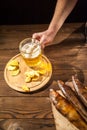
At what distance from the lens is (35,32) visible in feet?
4.72

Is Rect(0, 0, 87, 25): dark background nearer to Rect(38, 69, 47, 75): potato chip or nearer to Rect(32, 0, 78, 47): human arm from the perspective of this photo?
Rect(32, 0, 78, 47): human arm

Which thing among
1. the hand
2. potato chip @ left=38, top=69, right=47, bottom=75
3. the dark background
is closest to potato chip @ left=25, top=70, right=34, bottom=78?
potato chip @ left=38, top=69, right=47, bottom=75

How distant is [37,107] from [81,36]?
50 centimetres

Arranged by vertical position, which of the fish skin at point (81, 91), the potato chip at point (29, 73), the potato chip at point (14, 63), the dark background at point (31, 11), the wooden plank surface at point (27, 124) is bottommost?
the wooden plank surface at point (27, 124)

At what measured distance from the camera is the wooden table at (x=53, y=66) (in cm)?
110

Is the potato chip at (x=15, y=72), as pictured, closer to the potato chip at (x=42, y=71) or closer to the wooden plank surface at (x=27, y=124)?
the potato chip at (x=42, y=71)

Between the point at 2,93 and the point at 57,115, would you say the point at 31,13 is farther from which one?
the point at 57,115

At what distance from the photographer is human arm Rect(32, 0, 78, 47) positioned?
1327 millimetres

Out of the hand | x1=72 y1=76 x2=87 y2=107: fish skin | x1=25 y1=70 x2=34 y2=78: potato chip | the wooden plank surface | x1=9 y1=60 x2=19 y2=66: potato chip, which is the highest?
the hand

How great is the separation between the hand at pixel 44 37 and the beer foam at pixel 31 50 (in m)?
0.07

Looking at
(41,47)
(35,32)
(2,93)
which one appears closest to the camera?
(2,93)

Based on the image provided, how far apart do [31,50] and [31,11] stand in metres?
0.60

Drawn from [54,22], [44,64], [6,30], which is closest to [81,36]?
[54,22]

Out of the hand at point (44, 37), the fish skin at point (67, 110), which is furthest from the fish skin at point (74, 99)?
the hand at point (44, 37)
